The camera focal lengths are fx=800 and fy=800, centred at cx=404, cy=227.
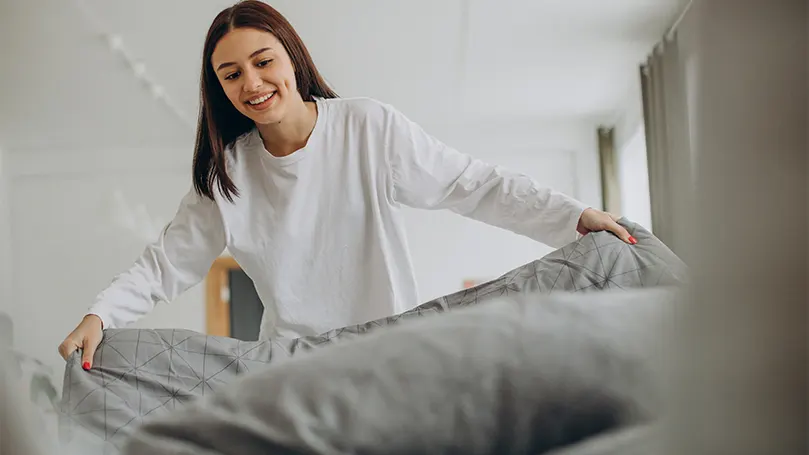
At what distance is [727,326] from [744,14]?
0.09m

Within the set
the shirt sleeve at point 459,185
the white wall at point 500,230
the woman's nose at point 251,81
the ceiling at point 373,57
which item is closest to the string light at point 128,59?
the ceiling at point 373,57

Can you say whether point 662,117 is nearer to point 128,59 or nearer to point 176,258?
point 128,59

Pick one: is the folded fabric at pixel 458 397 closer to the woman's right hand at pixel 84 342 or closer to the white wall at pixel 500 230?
the woman's right hand at pixel 84 342

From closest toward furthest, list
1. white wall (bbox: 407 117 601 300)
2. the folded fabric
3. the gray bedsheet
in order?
the folded fabric
the gray bedsheet
white wall (bbox: 407 117 601 300)

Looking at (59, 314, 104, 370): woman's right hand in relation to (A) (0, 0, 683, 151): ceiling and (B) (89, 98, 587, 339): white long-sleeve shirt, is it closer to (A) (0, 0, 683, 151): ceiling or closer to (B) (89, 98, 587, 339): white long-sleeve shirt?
(B) (89, 98, 587, 339): white long-sleeve shirt

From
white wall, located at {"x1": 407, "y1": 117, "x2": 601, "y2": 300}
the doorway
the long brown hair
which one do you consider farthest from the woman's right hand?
the doorway

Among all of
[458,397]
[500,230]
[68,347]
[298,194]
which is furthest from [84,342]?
[500,230]

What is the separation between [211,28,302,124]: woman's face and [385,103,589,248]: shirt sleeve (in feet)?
0.65

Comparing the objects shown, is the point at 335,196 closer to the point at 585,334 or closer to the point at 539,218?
the point at 539,218

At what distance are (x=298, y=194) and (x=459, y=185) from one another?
11.7 inches

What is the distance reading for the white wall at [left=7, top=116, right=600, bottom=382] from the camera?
5582 mm

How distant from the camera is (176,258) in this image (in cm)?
142

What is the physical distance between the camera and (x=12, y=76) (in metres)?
4.44

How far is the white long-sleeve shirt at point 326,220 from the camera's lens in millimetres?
1414
